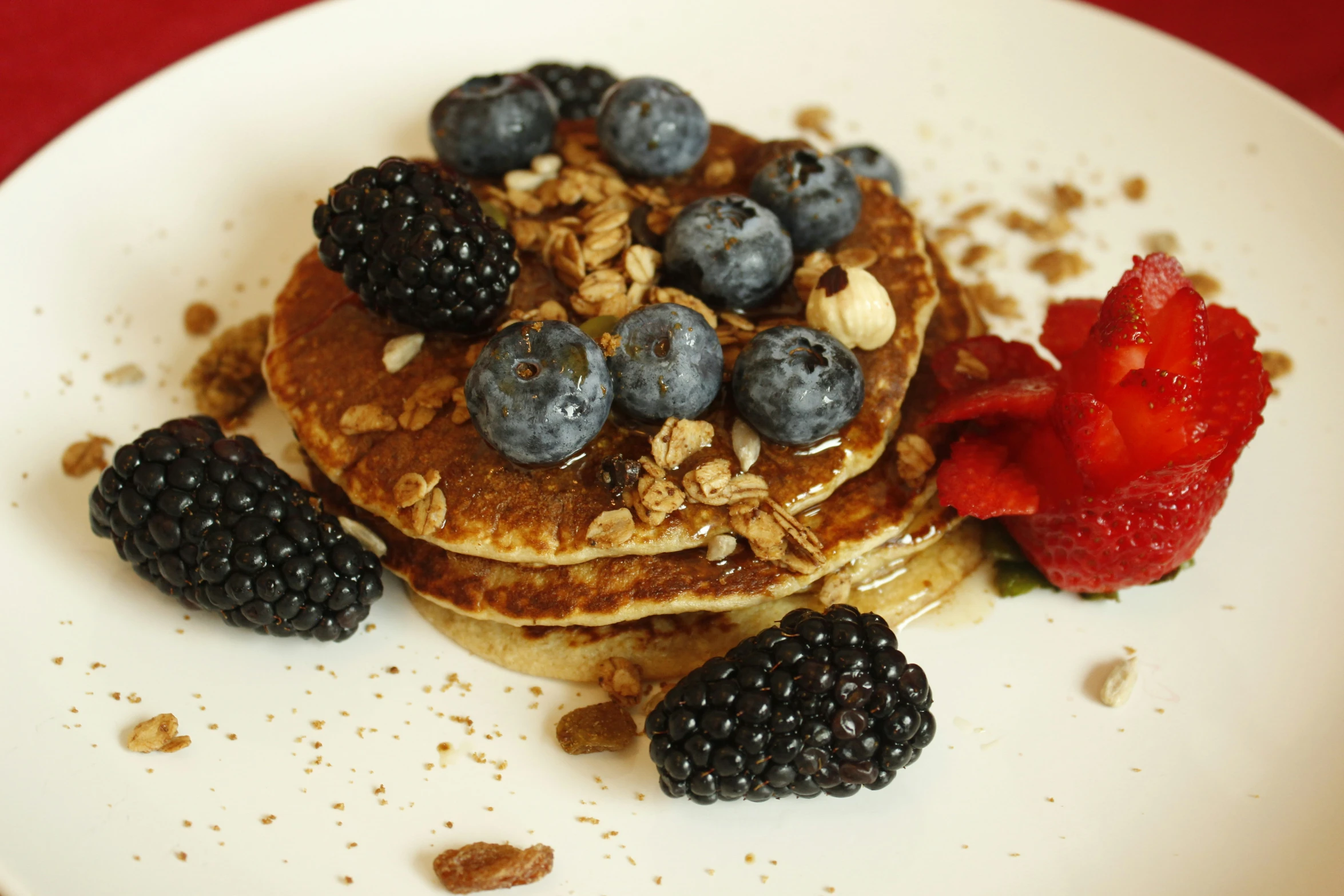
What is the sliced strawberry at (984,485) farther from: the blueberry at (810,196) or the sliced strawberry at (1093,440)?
the blueberry at (810,196)

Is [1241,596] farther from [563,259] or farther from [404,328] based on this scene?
[404,328]

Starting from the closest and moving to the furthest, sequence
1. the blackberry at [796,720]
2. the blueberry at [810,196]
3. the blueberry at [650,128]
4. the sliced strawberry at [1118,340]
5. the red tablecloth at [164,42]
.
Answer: the blackberry at [796,720]
the sliced strawberry at [1118,340]
the blueberry at [810,196]
the blueberry at [650,128]
the red tablecloth at [164,42]

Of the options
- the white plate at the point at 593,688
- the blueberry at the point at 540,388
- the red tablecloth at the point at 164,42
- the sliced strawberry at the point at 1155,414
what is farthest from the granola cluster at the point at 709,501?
the red tablecloth at the point at 164,42

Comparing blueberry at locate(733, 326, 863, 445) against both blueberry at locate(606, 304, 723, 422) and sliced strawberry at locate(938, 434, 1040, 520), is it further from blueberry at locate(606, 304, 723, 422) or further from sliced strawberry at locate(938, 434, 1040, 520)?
sliced strawberry at locate(938, 434, 1040, 520)

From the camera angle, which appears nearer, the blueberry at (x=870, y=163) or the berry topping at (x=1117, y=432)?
the berry topping at (x=1117, y=432)

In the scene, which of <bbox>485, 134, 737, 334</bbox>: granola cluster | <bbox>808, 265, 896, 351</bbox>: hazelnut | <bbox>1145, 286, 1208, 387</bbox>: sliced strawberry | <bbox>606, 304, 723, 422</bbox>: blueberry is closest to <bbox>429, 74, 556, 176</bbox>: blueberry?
<bbox>485, 134, 737, 334</bbox>: granola cluster

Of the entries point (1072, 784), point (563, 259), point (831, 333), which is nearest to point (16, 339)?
point (563, 259)
